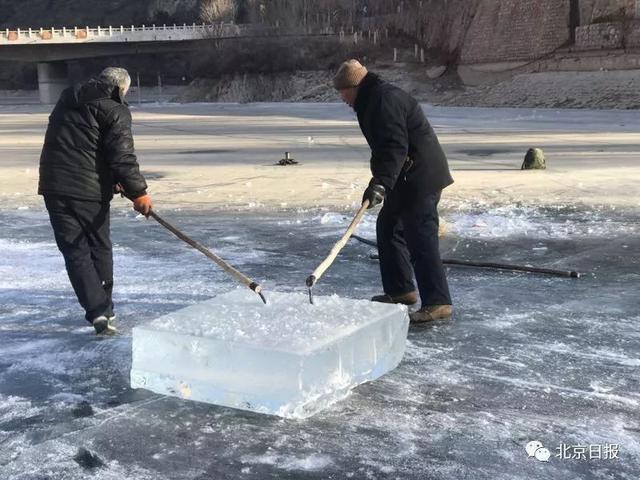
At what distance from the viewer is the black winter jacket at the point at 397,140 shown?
17.0 feet

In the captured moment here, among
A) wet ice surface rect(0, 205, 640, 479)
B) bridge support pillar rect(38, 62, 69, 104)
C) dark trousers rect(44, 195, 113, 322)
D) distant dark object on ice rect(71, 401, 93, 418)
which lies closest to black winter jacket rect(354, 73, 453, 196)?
wet ice surface rect(0, 205, 640, 479)

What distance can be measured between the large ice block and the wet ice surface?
0.09 metres

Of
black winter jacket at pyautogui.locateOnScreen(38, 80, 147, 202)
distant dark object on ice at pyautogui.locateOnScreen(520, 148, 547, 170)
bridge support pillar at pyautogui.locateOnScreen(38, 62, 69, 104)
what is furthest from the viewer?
bridge support pillar at pyautogui.locateOnScreen(38, 62, 69, 104)

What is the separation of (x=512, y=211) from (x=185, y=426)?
716 cm

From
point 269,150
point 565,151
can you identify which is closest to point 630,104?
point 565,151

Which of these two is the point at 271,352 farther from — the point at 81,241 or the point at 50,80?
the point at 50,80

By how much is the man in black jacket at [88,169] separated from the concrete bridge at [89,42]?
7801cm

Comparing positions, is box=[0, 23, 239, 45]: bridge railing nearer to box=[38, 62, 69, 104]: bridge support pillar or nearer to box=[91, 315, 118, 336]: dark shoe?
box=[38, 62, 69, 104]: bridge support pillar

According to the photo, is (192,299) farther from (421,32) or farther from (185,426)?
(421,32)

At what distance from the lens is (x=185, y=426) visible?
3777mm

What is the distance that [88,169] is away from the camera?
16.9 feet

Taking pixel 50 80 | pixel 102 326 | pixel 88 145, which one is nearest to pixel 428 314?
pixel 102 326

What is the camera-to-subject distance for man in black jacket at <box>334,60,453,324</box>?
518cm

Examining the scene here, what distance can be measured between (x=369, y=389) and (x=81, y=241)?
2.19m
